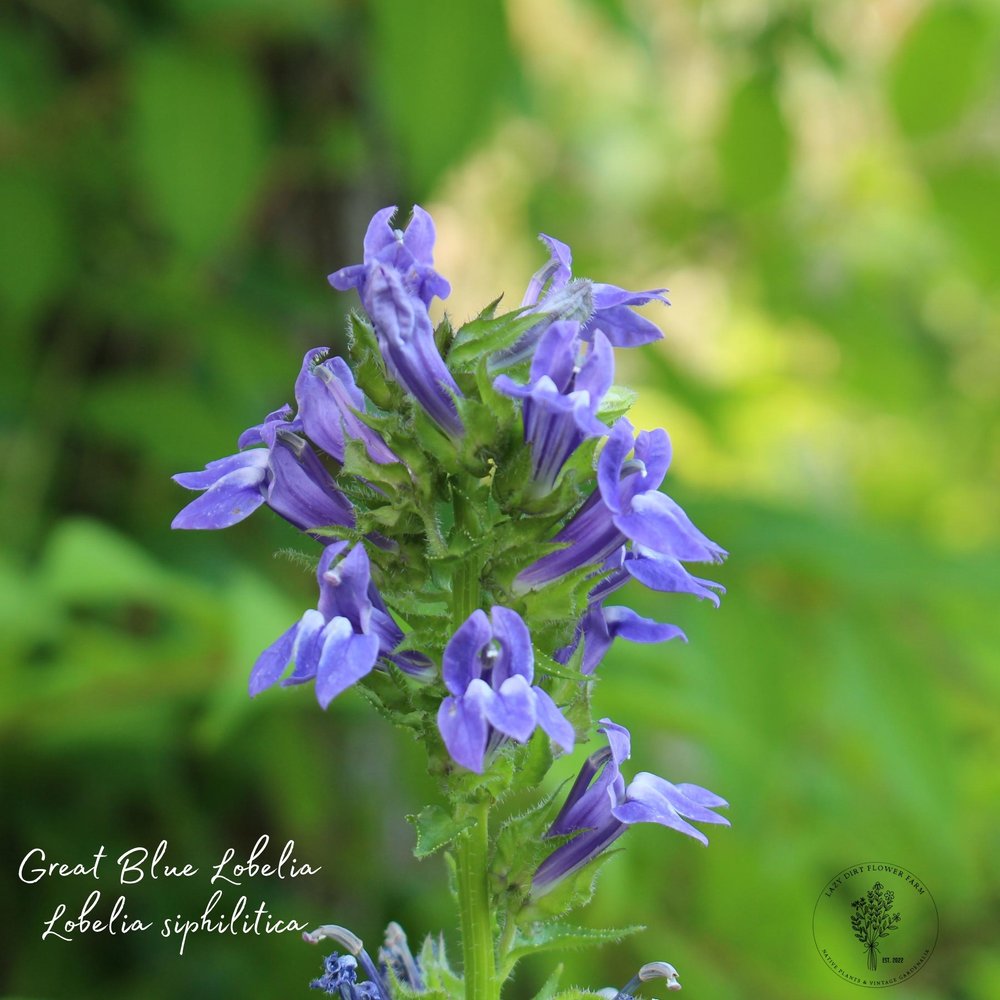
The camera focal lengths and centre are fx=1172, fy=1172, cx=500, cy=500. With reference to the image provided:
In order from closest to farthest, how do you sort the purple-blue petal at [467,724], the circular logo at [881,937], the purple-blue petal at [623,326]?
the purple-blue petal at [467,724]
the purple-blue petal at [623,326]
the circular logo at [881,937]

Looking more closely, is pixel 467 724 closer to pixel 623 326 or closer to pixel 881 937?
pixel 623 326

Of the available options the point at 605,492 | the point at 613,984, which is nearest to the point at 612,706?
the point at 613,984

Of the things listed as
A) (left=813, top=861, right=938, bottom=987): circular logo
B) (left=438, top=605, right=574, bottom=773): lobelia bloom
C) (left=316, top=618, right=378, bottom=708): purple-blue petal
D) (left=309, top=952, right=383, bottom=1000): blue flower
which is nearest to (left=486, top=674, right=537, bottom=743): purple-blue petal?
(left=438, top=605, right=574, bottom=773): lobelia bloom

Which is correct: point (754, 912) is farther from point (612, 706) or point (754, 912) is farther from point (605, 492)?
point (605, 492)

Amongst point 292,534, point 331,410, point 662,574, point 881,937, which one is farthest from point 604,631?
point 881,937

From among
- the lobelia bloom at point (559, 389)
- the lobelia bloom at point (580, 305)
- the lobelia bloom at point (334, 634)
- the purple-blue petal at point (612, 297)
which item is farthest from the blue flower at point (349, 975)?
the purple-blue petal at point (612, 297)

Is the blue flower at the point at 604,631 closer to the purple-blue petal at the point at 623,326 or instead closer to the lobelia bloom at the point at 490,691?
the lobelia bloom at the point at 490,691
